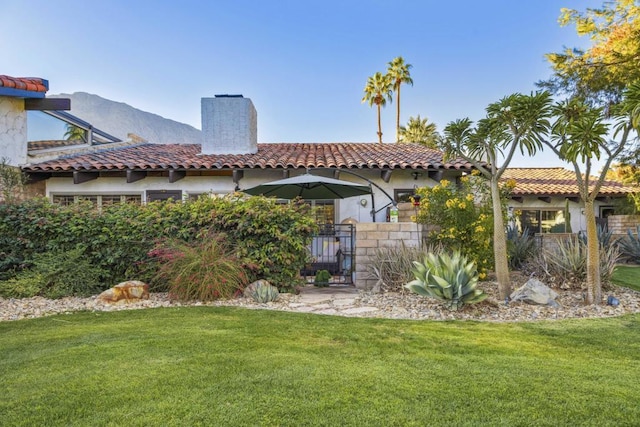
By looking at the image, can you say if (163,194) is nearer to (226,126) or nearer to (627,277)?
(226,126)

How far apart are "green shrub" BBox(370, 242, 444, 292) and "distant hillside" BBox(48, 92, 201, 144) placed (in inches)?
2011

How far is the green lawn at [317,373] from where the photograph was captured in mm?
2676

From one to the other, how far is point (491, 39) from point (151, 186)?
1302cm

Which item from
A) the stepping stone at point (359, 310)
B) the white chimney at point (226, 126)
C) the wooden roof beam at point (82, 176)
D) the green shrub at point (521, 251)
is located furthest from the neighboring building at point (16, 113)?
the green shrub at point (521, 251)

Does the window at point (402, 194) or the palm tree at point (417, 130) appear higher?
the palm tree at point (417, 130)

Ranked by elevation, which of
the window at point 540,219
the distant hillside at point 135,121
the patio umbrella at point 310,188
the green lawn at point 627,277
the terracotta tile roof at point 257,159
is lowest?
the green lawn at point 627,277

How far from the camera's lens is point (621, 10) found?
1131 cm

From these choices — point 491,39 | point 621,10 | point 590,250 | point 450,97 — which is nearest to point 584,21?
point 621,10

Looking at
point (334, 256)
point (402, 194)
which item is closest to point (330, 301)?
point (334, 256)

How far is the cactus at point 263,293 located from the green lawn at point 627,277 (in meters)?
6.91

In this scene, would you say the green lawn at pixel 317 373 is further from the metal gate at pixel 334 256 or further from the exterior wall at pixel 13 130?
the exterior wall at pixel 13 130

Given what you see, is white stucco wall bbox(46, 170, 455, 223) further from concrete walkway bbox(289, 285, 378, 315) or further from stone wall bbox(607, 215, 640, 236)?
stone wall bbox(607, 215, 640, 236)

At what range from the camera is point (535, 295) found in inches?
253

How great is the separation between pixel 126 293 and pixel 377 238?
4.95 meters
